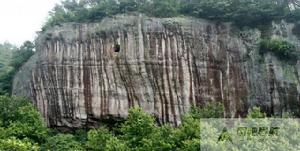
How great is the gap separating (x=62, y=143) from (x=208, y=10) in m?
10.7

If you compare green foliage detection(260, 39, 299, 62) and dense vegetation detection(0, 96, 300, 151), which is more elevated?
green foliage detection(260, 39, 299, 62)

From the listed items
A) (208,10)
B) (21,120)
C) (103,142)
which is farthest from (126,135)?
(208,10)

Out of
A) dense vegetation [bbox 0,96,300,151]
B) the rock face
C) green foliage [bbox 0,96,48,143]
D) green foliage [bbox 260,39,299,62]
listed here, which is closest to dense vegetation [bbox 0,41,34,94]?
the rock face

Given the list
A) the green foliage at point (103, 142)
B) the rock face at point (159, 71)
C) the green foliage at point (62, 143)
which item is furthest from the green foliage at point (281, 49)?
the green foliage at point (62, 143)

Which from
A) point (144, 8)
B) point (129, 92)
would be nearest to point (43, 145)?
point (129, 92)

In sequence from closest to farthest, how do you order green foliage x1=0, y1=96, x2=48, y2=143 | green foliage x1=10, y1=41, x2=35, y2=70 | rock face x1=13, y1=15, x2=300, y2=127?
green foliage x1=0, y1=96, x2=48, y2=143, rock face x1=13, y1=15, x2=300, y2=127, green foliage x1=10, y1=41, x2=35, y2=70

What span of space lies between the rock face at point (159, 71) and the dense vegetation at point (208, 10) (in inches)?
21.6

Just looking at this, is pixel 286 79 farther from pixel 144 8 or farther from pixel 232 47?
pixel 144 8

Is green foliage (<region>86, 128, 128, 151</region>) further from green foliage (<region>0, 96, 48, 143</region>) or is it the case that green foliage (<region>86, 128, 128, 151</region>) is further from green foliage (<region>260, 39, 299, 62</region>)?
green foliage (<region>260, 39, 299, 62</region>)

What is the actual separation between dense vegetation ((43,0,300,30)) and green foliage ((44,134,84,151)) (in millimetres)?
7266

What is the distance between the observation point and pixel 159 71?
2786 centimetres

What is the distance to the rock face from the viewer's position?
2789cm

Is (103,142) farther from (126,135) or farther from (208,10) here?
→ (208,10)

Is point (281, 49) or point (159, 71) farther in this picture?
point (281, 49)
